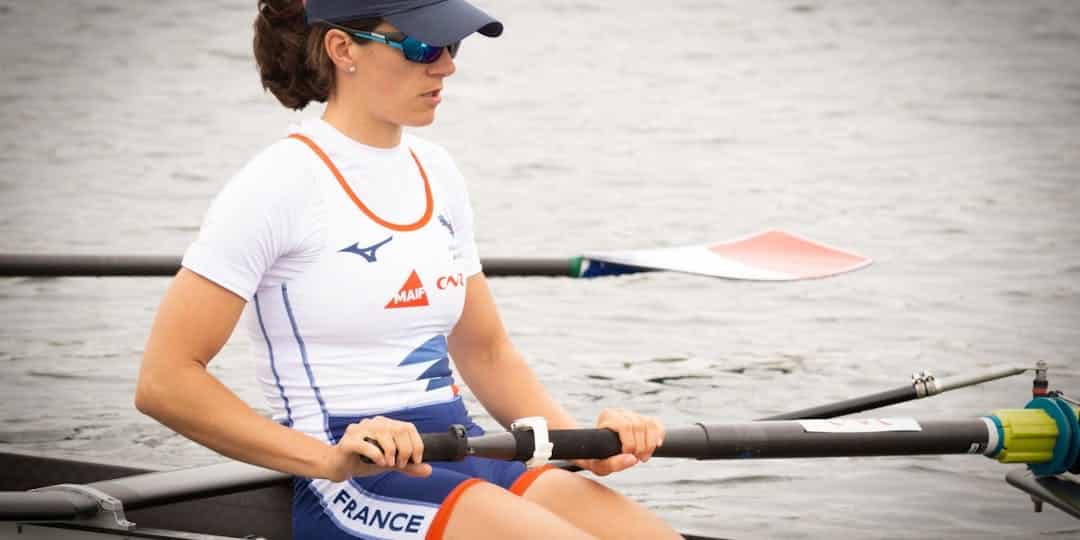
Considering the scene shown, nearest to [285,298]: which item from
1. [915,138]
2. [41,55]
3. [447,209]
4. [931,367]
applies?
[447,209]

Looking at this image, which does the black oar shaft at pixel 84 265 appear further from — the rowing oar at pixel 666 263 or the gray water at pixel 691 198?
the gray water at pixel 691 198

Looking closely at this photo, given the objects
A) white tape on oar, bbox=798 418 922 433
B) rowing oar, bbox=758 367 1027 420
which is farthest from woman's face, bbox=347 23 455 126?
rowing oar, bbox=758 367 1027 420

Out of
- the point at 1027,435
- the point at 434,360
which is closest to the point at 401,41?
the point at 434,360

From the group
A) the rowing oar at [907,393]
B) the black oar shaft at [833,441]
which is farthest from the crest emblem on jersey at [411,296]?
the rowing oar at [907,393]

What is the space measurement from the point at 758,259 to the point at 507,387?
270 centimetres

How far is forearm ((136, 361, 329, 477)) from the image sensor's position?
2.66 meters

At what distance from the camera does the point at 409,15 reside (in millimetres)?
2857

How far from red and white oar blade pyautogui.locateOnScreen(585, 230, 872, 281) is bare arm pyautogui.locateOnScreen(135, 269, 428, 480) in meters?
2.77

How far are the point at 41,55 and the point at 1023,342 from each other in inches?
534

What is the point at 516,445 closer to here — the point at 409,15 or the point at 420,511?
the point at 420,511

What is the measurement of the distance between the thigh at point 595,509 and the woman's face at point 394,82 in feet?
2.12

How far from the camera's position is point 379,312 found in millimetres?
2832

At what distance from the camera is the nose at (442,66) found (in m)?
2.89

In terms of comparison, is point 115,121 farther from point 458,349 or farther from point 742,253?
point 458,349
